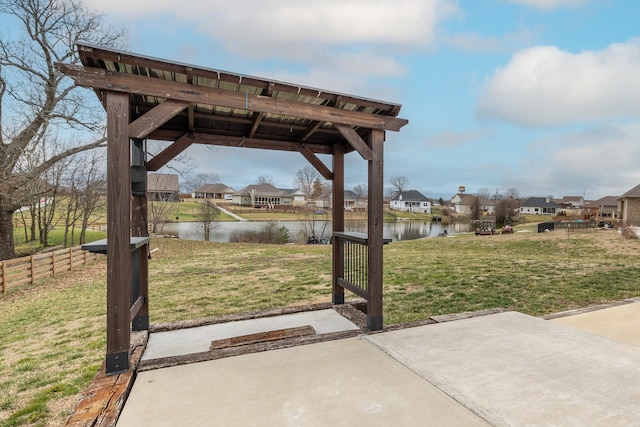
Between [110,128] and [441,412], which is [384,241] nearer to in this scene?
[441,412]

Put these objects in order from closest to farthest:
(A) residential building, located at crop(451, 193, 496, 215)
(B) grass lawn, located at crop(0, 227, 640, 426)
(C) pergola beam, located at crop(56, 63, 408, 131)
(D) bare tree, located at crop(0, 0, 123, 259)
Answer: (C) pergola beam, located at crop(56, 63, 408, 131), (B) grass lawn, located at crop(0, 227, 640, 426), (D) bare tree, located at crop(0, 0, 123, 259), (A) residential building, located at crop(451, 193, 496, 215)

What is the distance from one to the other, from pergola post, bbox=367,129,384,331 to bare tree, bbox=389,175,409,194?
206ft

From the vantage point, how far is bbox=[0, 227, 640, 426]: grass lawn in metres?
3.07

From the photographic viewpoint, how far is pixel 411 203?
209ft

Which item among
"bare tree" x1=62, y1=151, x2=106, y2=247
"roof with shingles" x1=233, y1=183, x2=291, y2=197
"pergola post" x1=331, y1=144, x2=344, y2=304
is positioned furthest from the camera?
"roof with shingles" x1=233, y1=183, x2=291, y2=197

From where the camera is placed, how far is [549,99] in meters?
19.7

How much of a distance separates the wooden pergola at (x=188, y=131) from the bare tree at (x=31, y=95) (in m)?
9.08

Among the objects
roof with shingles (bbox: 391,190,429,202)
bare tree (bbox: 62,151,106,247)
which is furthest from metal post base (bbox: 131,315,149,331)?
roof with shingles (bbox: 391,190,429,202)

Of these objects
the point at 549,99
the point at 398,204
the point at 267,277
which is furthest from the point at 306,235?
the point at 398,204

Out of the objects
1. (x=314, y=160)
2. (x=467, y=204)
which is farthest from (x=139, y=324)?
(x=467, y=204)

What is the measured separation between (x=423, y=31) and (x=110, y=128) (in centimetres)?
1149

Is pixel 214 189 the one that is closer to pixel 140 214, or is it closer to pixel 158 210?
pixel 158 210

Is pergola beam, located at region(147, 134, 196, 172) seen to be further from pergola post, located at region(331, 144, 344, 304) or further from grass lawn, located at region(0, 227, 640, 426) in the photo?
grass lawn, located at region(0, 227, 640, 426)

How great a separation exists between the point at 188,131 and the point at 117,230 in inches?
68.0
